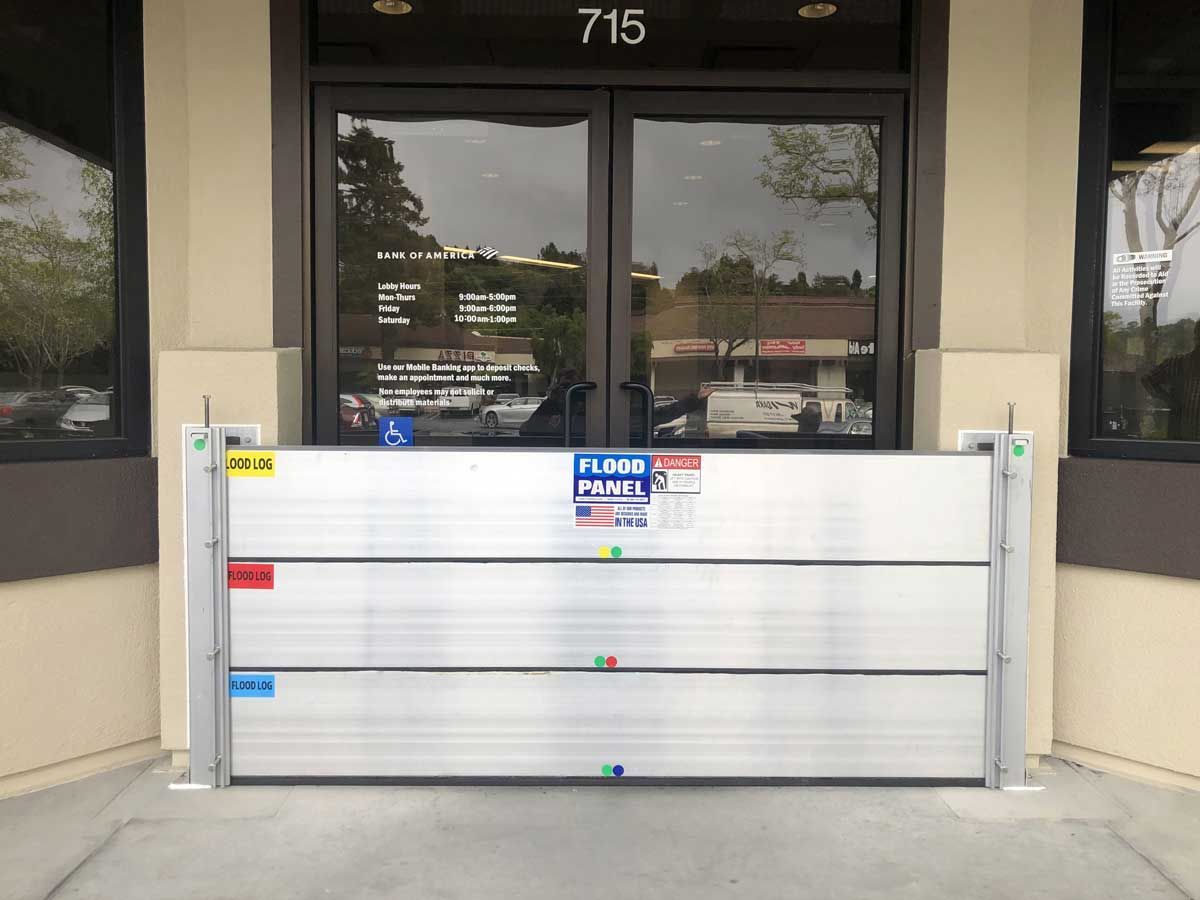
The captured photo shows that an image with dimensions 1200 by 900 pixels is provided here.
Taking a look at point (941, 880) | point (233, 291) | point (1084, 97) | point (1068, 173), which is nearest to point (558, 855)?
point (941, 880)

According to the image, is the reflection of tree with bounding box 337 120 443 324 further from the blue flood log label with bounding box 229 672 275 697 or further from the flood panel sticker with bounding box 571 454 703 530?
the blue flood log label with bounding box 229 672 275 697

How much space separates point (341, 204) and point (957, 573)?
301 centimetres

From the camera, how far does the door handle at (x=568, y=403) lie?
4.09m

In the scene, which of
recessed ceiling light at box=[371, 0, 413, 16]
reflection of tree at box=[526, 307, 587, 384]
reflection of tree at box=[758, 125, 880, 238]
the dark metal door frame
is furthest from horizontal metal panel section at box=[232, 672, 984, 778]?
recessed ceiling light at box=[371, 0, 413, 16]

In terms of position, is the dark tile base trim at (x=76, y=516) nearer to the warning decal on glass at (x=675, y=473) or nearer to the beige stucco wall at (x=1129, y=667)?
the warning decal on glass at (x=675, y=473)

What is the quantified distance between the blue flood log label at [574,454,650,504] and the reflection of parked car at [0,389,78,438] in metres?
2.06

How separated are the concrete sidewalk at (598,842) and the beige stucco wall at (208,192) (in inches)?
25.8

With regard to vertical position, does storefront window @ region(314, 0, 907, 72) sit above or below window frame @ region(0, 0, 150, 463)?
above

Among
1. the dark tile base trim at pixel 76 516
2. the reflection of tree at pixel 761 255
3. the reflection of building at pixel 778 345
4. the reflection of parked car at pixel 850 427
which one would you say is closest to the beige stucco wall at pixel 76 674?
the dark tile base trim at pixel 76 516

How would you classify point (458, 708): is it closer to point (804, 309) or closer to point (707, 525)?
point (707, 525)

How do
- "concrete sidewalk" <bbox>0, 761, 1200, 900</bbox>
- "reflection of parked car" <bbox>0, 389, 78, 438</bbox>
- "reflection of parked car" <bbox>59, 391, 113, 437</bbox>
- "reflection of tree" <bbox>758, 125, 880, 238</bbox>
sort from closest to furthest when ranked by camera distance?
"concrete sidewalk" <bbox>0, 761, 1200, 900</bbox> < "reflection of parked car" <bbox>0, 389, 78, 438</bbox> < "reflection of parked car" <bbox>59, 391, 113, 437</bbox> < "reflection of tree" <bbox>758, 125, 880, 238</bbox>

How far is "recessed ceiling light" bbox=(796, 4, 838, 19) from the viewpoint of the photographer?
4.12m

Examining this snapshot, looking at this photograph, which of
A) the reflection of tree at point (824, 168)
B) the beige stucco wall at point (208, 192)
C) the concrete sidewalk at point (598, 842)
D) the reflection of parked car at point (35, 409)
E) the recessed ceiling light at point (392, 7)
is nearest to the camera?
the concrete sidewalk at point (598, 842)

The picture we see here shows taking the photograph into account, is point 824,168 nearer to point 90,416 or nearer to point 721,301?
point 721,301
